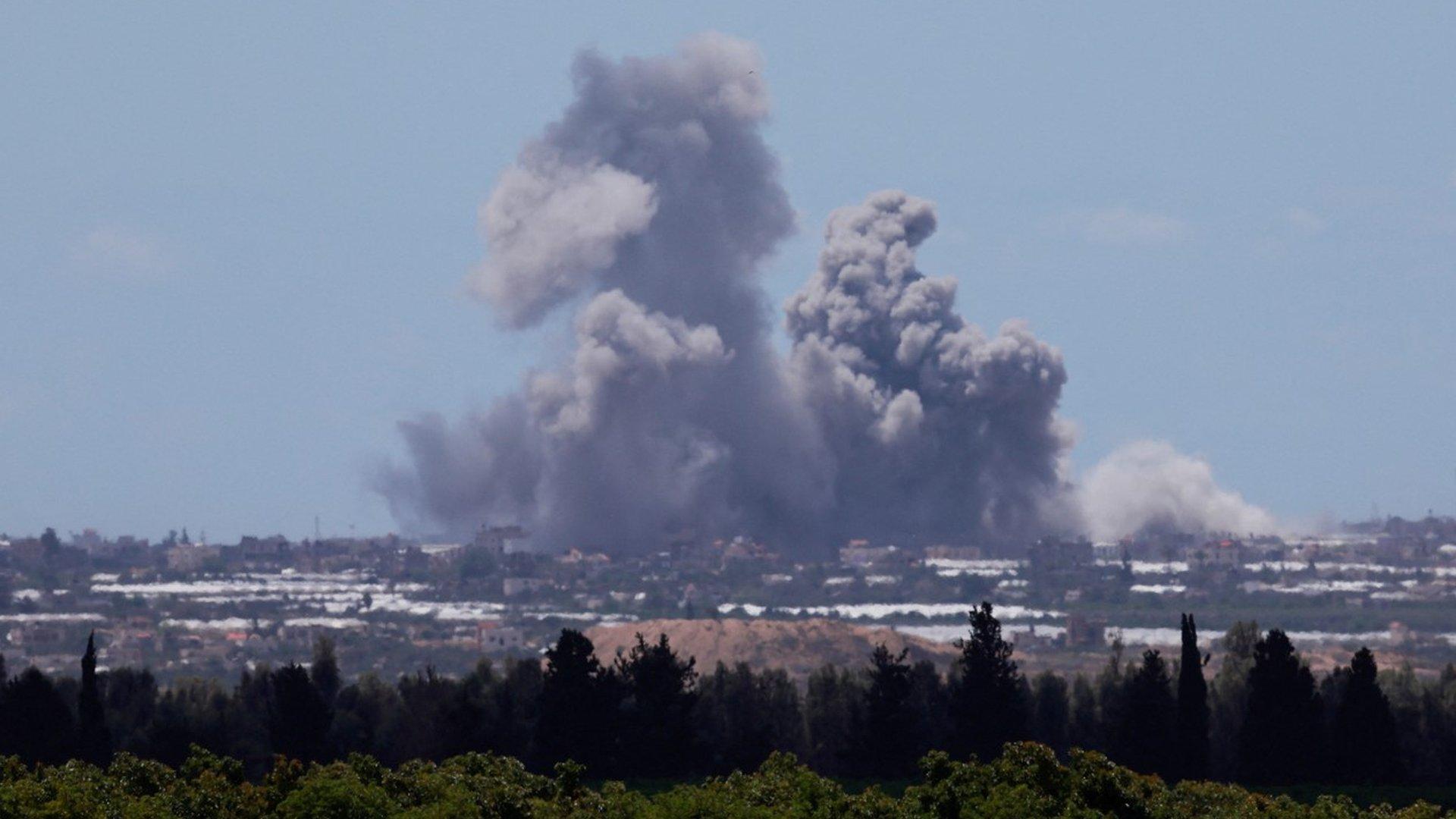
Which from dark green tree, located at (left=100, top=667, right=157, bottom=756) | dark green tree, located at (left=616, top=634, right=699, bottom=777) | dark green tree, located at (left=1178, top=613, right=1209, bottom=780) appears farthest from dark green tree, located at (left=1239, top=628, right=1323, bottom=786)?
dark green tree, located at (left=100, top=667, right=157, bottom=756)

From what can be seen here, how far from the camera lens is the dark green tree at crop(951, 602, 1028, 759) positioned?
112 m

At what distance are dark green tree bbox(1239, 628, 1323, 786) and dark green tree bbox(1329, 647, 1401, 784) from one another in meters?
0.91

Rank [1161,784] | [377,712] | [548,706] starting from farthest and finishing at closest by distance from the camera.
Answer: [377,712] → [548,706] → [1161,784]

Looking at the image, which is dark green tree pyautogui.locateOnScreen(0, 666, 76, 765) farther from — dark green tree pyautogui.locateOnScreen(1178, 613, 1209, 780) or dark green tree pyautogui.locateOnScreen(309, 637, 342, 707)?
dark green tree pyautogui.locateOnScreen(1178, 613, 1209, 780)

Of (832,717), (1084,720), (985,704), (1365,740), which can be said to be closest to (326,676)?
(832,717)

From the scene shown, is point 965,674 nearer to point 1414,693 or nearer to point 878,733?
point 878,733

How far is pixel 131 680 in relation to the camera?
434 ft

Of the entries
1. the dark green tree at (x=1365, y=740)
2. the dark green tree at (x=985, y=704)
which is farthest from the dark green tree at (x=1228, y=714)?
the dark green tree at (x=985, y=704)

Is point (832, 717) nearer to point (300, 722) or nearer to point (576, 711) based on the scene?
point (576, 711)

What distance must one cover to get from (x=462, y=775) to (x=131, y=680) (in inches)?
2485

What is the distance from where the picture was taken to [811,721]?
12119cm

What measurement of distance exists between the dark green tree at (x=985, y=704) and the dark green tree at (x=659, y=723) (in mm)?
11449

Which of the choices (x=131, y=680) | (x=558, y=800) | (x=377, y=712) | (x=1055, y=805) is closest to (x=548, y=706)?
(x=377, y=712)

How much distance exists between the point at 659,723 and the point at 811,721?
12.5 meters
